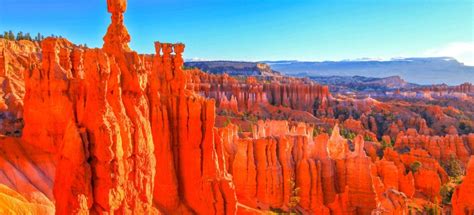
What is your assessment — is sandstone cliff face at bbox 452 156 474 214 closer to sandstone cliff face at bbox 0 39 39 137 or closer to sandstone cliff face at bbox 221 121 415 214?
sandstone cliff face at bbox 221 121 415 214

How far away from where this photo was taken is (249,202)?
2202cm

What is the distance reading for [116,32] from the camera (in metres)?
13.6

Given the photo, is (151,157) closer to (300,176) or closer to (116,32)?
(116,32)

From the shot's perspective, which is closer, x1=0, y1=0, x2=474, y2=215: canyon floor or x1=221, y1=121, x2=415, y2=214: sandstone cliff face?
x1=0, y1=0, x2=474, y2=215: canyon floor

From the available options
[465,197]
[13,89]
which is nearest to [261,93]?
[13,89]

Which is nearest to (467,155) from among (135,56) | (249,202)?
(249,202)

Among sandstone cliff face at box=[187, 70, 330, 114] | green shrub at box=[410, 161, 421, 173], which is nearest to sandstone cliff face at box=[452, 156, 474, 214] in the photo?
green shrub at box=[410, 161, 421, 173]

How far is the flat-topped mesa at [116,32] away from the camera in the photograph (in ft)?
43.4

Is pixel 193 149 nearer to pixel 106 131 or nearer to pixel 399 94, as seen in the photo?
pixel 106 131

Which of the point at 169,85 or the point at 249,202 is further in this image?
the point at 249,202

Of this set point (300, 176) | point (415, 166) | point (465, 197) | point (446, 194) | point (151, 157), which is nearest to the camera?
point (151, 157)

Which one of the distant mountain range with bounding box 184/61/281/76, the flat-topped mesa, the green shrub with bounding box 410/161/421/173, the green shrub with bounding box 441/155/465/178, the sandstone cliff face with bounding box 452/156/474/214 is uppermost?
the flat-topped mesa

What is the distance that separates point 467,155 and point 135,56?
39664 millimetres

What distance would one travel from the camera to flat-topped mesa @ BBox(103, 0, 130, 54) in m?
13.2
